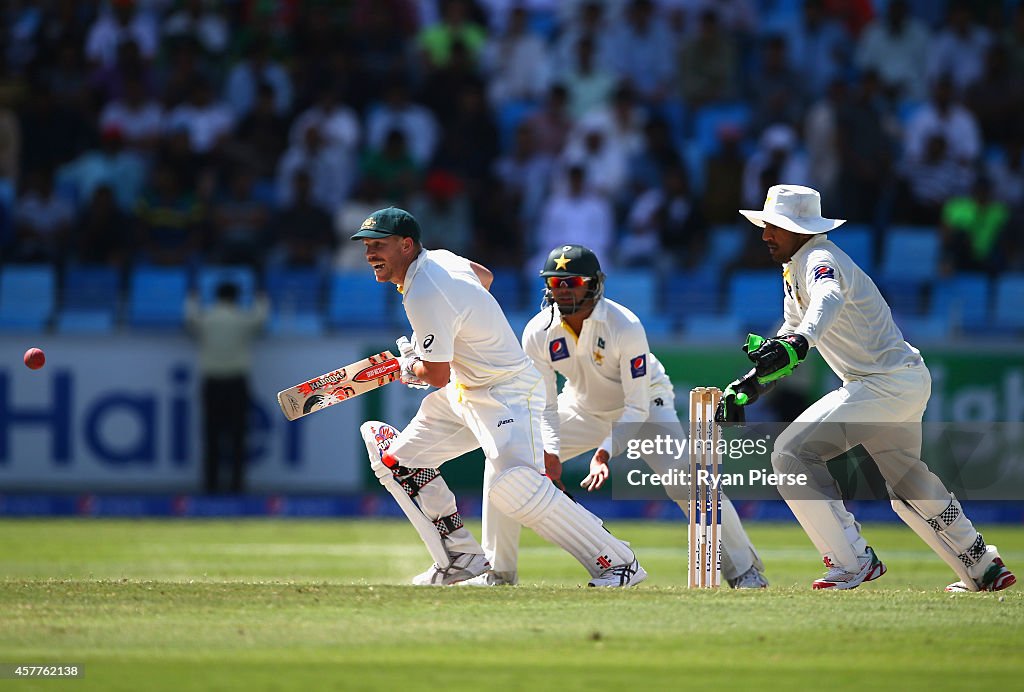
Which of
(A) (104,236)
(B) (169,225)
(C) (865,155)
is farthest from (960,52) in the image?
(A) (104,236)

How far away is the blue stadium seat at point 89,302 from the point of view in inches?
512

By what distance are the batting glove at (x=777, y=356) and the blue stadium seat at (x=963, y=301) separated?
688 cm

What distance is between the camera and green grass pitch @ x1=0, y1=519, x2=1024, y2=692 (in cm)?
491

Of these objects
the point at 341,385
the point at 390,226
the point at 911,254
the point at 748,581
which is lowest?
the point at 748,581

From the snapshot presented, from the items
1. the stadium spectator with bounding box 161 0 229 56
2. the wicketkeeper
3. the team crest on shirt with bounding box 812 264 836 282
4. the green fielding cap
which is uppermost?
the stadium spectator with bounding box 161 0 229 56

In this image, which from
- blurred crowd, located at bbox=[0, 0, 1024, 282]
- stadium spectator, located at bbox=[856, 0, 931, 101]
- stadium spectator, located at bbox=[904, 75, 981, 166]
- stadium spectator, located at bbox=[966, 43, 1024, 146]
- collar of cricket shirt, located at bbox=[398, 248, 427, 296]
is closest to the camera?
collar of cricket shirt, located at bbox=[398, 248, 427, 296]

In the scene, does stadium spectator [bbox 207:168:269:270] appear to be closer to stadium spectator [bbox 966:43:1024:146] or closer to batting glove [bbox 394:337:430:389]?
batting glove [bbox 394:337:430:389]

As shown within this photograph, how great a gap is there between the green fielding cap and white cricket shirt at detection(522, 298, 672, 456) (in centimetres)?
94

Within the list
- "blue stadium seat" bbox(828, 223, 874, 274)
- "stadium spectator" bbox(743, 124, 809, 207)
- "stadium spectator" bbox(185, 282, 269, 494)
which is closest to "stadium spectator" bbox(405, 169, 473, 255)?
"stadium spectator" bbox(185, 282, 269, 494)

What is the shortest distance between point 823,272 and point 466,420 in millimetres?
1778

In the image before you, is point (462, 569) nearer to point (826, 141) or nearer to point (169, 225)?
point (169, 225)

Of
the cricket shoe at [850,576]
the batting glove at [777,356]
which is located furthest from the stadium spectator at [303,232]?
the batting glove at [777,356]

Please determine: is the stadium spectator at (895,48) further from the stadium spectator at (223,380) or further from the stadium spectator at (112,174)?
the stadium spectator at (112,174)

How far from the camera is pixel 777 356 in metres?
6.32
